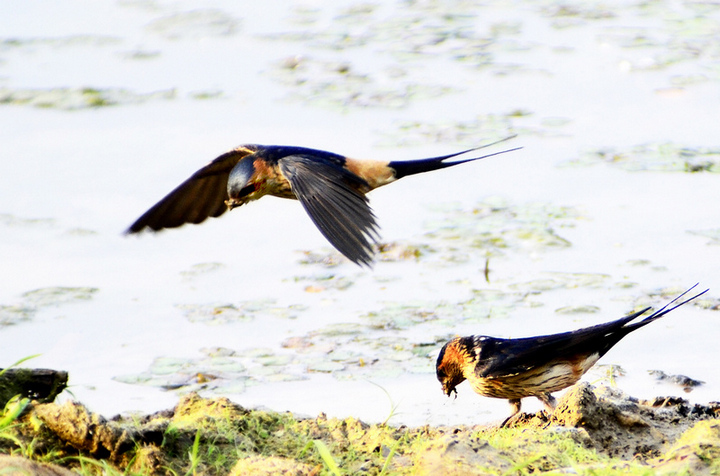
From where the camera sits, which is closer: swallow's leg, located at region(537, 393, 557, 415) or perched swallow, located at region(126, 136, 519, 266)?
perched swallow, located at region(126, 136, 519, 266)

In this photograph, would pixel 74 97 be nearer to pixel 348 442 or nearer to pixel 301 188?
pixel 301 188

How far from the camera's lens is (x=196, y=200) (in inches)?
208

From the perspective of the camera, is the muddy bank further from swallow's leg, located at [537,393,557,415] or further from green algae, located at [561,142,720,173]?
green algae, located at [561,142,720,173]

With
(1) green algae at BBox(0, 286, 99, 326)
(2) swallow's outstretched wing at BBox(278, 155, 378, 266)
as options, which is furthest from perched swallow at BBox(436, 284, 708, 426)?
(1) green algae at BBox(0, 286, 99, 326)

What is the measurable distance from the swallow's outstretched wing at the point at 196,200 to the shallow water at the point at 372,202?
59cm

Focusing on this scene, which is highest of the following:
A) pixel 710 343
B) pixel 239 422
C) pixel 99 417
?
pixel 99 417

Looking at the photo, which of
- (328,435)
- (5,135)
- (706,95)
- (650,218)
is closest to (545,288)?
(650,218)

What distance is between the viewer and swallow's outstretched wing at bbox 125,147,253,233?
5.15 meters

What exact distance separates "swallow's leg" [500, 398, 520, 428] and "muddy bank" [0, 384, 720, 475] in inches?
1.4

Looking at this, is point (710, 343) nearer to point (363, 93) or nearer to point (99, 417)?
point (99, 417)

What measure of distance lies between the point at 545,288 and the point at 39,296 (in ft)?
9.72

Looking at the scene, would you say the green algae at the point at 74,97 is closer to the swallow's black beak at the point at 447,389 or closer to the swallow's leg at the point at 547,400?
the swallow's black beak at the point at 447,389

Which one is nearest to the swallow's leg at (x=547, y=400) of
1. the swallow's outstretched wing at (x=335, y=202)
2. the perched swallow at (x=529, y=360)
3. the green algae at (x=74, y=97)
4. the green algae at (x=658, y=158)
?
the perched swallow at (x=529, y=360)

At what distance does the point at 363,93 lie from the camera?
916 centimetres
